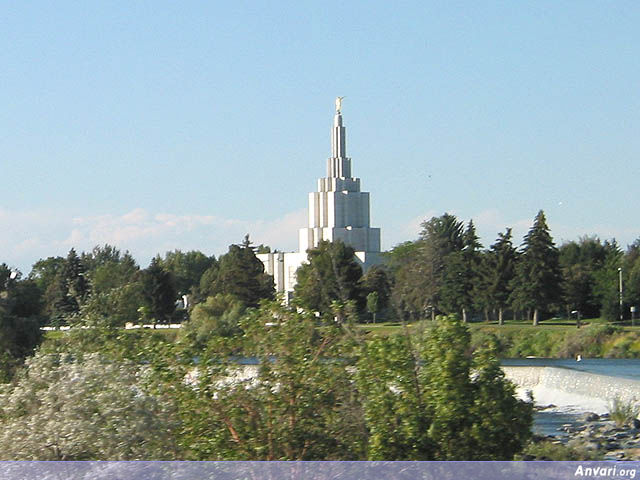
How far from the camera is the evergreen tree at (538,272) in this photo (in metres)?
55.5

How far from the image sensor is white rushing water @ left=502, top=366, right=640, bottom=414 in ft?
82.3

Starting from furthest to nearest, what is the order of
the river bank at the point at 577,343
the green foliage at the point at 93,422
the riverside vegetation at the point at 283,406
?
the river bank at the point at 577,343 → the riverside vegetation at the point at 283,406 → the green foliage at the point at 93,422

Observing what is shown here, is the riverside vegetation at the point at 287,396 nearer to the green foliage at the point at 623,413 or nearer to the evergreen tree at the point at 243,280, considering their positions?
the green foliage at the point at 623,413

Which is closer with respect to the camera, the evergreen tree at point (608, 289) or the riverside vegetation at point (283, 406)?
the riverside vegetation at point (283, 406)

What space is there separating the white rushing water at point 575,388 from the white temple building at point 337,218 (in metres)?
71.6

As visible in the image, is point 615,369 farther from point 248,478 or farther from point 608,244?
point 608,244

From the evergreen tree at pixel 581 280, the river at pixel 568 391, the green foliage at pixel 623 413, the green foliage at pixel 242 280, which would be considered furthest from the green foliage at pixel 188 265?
the green foliage at pixel 623 413

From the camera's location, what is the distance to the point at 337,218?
105 metres

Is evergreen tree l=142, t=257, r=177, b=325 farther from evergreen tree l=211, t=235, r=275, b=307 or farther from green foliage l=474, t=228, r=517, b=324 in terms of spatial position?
green foliage l=474, t=228, r=517, b=324

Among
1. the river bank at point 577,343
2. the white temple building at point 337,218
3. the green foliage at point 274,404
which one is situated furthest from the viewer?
the white temple building at point 337,218

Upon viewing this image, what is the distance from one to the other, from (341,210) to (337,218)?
122cm

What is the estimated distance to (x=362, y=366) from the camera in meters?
9.99

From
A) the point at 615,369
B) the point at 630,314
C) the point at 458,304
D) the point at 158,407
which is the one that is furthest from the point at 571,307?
the point at 158,407

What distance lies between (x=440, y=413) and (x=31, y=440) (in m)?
3.64
